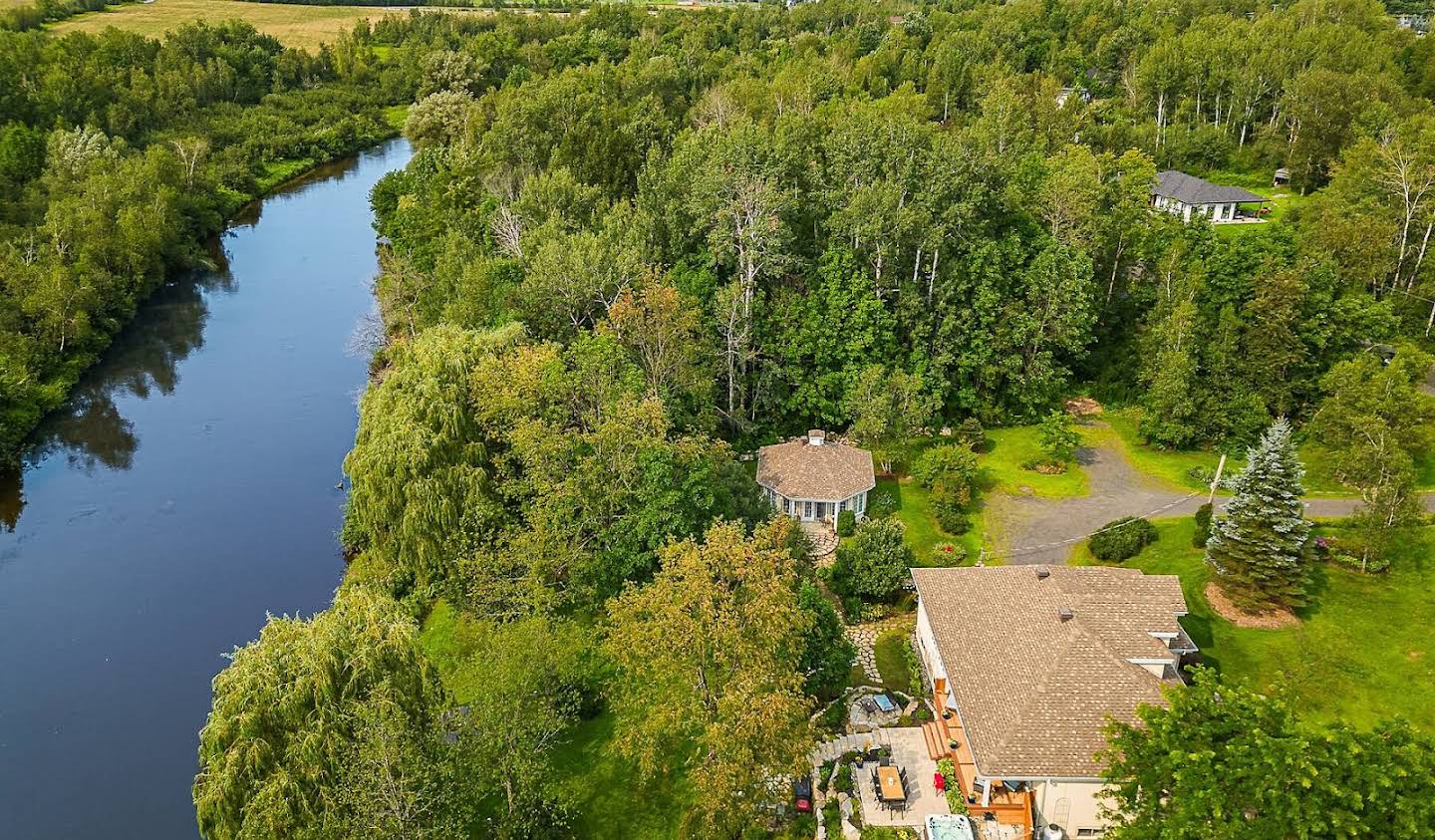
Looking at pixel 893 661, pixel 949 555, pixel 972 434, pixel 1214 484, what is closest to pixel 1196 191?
pixel 972 434

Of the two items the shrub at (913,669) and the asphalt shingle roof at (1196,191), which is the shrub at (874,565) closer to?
the shrub at (913,669)

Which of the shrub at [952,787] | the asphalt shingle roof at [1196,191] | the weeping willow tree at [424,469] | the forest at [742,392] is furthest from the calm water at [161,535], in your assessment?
the asphalt shingle roof at [1196,191]

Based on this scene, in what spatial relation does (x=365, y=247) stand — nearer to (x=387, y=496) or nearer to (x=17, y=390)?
(x=17, y=390)

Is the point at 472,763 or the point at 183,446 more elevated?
the point at 472,763

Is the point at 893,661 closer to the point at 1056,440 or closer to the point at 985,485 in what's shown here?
the point at 985,485

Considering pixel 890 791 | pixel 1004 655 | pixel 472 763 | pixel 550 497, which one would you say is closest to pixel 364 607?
pixel 472 763
